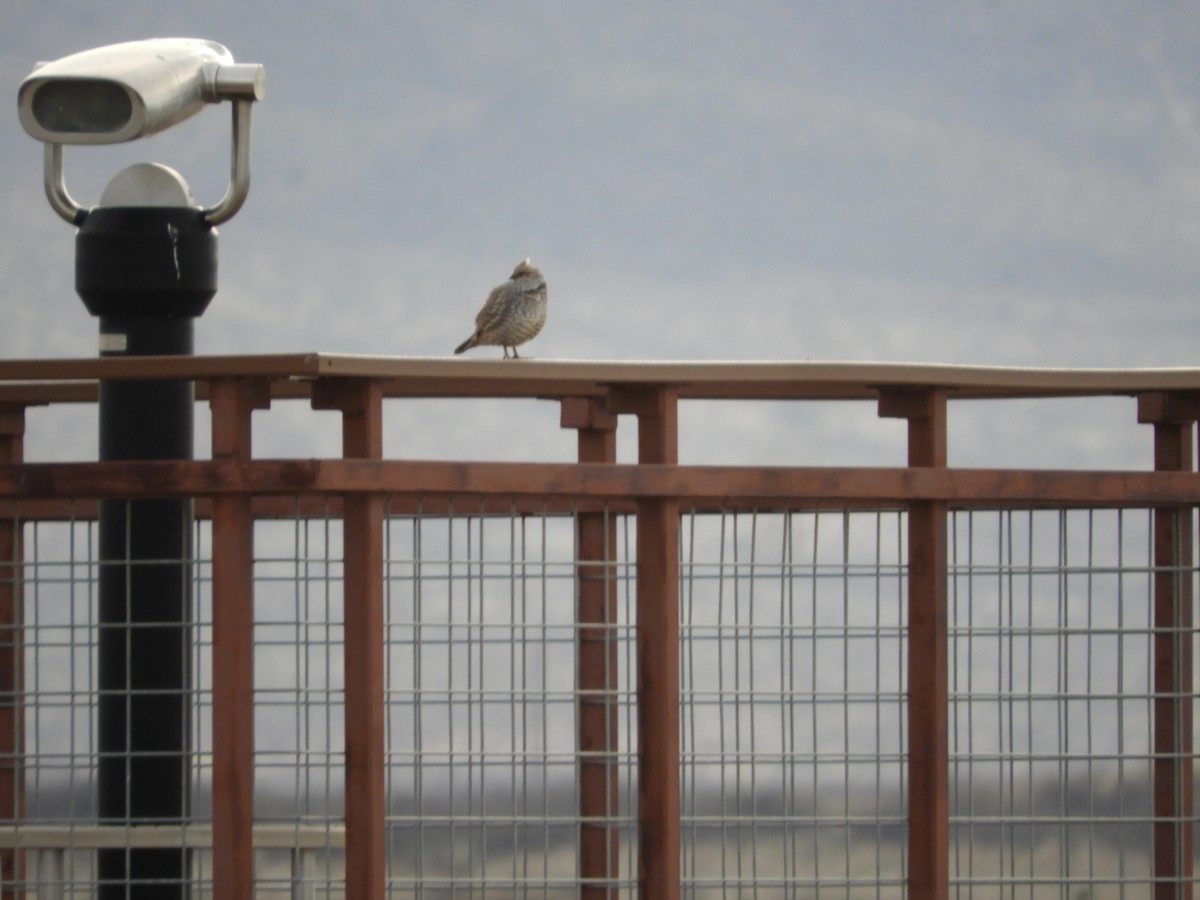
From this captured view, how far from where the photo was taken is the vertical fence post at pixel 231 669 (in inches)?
166

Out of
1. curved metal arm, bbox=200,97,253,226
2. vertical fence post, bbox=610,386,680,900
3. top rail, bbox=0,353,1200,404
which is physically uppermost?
curved metal arm, bbox=200,97,253,226

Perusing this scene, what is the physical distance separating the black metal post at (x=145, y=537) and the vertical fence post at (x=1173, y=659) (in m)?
2.73

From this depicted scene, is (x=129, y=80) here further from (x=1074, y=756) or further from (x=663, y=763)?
(x=1074, y=756)

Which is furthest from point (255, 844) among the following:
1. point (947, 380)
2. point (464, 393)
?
point (947, 380)

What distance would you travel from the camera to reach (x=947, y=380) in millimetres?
4523

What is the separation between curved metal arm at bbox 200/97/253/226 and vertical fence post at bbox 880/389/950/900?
2.06 meters

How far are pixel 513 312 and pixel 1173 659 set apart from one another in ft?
8.41

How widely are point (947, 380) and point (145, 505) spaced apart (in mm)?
2206

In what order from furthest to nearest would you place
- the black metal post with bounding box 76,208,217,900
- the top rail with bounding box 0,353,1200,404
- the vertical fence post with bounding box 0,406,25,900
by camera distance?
1. the vertical fence post with bounding box 0,406,25,900
2. the black metal post with bounding box 76,208,217,900
3. the top rail with bounding box 0,353,1200,404

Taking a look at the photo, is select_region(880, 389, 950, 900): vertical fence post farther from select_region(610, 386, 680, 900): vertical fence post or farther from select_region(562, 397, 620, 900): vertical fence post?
select_region(562, 397, 620, 900): vertical fence post

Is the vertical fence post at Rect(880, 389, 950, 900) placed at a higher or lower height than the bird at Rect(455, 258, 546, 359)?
lower

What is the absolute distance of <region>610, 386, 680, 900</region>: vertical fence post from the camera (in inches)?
171

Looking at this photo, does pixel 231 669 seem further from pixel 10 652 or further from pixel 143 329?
pixel 10 652

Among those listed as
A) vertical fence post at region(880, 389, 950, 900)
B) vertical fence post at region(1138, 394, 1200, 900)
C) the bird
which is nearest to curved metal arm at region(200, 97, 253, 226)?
the bird
